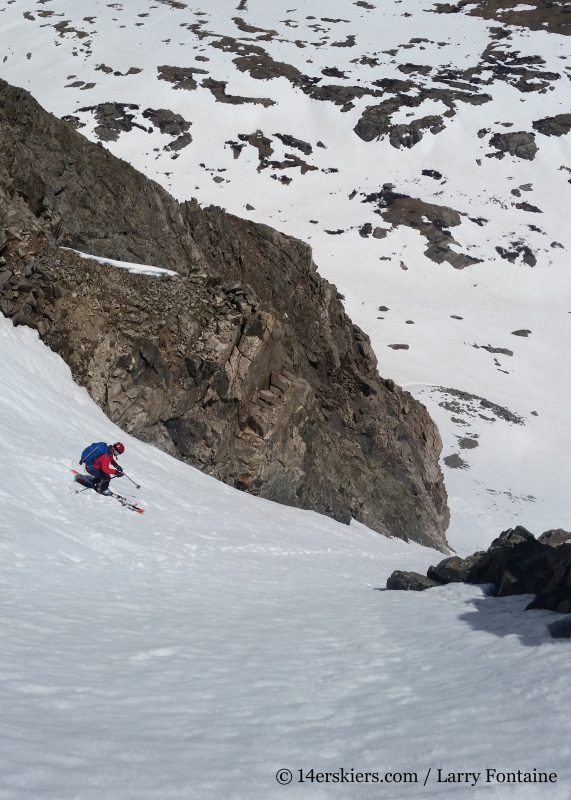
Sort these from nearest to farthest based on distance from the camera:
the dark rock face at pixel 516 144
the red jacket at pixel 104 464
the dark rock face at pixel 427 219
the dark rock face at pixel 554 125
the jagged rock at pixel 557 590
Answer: the jagged rock at pixel 557 590 < the red jacket at pixel 104 464 < the dark rock face at pixel 427 219 < the dark rock face at pixel 516 144 < the dark rock face at pixel 554 125

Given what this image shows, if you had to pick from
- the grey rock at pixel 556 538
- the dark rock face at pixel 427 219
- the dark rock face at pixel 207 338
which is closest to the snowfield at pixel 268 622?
the dark rock face at pixel 207 338

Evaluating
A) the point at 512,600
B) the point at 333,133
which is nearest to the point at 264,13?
the point at 333,133

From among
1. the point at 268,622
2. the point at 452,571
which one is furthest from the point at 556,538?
the point at 268,622

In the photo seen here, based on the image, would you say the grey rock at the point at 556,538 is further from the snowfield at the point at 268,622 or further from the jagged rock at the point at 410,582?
the snowfield at the point at 268,622

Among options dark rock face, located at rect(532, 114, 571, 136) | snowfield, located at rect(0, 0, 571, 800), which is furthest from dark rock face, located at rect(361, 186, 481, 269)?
dark rock face, located at rect(532, 114, 571, 136)

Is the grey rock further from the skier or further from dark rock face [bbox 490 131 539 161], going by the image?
dark rock face [bbox 490 131 539 161]

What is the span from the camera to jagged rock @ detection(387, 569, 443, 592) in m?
11.1

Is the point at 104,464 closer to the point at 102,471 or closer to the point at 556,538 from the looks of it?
the point at 102,471

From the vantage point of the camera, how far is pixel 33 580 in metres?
7.98

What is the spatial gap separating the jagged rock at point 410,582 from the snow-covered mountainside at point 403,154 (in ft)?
68.8

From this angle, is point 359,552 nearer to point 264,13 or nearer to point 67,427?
point 67,427

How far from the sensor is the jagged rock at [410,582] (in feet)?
36.4

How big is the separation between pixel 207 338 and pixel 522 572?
1335 centimetres

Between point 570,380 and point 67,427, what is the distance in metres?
49.0
